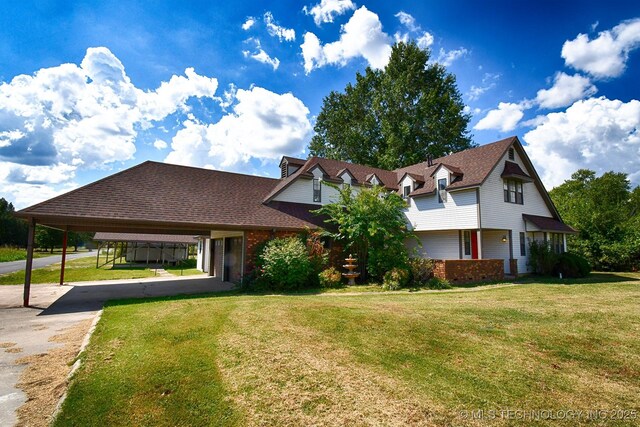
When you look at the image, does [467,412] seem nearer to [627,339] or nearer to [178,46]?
[627,339]

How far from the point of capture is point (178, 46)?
12984mm

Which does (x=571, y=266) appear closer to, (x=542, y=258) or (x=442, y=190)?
(x=542, y=258)

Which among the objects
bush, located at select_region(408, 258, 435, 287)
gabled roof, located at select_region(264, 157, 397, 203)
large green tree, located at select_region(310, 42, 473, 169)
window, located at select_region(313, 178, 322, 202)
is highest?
large green tree, located at select_region(310, 42, 473, 169)

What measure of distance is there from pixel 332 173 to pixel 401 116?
2003 centimetres

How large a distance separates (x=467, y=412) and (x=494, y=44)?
17.7 m

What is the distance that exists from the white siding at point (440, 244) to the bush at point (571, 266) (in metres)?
5.98

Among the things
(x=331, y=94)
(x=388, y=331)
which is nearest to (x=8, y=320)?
(x=388, y=331)

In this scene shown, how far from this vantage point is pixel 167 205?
15.0 m

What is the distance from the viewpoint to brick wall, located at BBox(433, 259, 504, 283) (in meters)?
15.9

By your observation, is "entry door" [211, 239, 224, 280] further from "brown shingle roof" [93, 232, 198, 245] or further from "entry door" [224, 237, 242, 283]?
"brown shingle roof" [93, 232, 198, 245]

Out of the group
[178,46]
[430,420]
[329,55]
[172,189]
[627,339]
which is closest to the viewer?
[430,420]

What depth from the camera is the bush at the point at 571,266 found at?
19.0 meters

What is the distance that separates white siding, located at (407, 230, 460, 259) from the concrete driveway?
15055mm

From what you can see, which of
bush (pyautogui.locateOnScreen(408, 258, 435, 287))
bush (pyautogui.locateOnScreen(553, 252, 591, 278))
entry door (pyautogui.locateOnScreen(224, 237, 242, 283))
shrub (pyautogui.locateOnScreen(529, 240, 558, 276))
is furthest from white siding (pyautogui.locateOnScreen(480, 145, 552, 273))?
entry door (pyautogui.locateOnScreen(224, 237, 242, 283))
